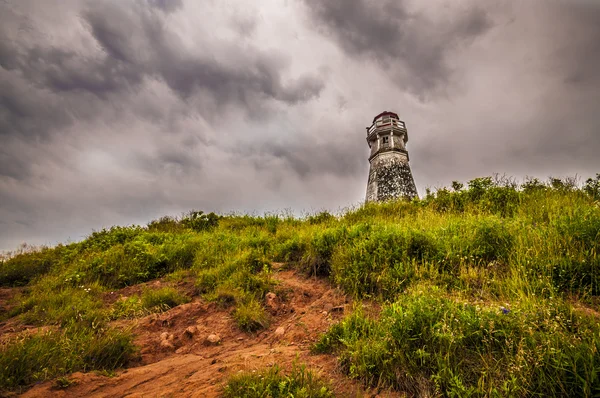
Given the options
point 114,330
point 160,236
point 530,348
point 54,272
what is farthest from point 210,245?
point 530,348

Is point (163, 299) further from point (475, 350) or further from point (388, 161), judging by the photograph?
point (388, 161)

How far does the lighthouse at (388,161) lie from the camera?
2942 cm

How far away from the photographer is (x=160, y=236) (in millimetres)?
9828

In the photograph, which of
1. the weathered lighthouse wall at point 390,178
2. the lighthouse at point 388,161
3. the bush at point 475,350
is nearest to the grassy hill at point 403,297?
the bush at point 475,350

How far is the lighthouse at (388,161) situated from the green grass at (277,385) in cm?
2594

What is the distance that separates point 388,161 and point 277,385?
31.6m

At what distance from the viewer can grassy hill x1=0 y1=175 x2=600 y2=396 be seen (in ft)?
8.05

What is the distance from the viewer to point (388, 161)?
31703mm

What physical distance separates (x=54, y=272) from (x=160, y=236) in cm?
299

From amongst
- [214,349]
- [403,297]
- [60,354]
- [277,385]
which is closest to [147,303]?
[60,354]

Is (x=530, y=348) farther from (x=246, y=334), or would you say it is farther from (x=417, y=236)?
(x=246, y=334)

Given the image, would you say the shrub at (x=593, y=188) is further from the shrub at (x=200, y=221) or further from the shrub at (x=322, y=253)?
the shrub at (x=200, y=221)

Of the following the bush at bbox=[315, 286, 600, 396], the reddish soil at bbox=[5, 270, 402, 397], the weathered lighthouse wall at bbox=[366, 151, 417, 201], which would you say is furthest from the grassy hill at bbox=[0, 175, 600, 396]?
the weathered lighthouse wall at bbox=[366, 151, 417, 201]

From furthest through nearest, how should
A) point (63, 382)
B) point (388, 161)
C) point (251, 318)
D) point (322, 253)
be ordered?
point (388, 161)
point (322, 253)
point (251, 318)
point (63, 382)
